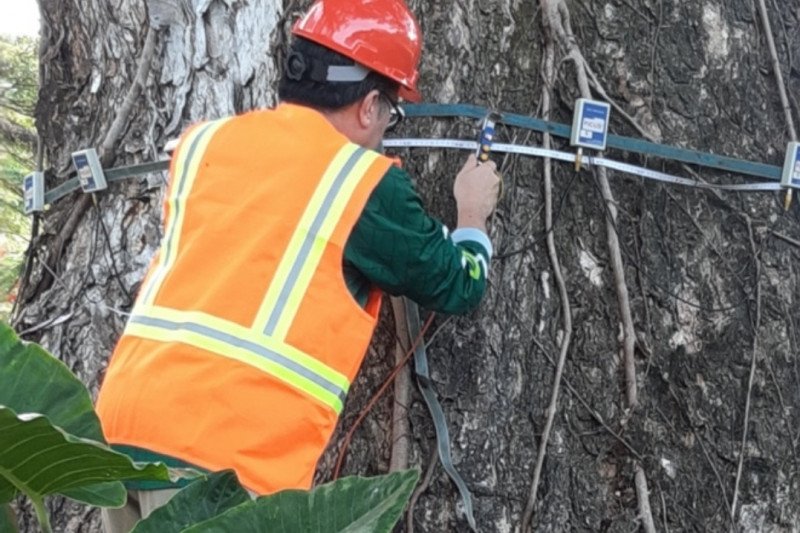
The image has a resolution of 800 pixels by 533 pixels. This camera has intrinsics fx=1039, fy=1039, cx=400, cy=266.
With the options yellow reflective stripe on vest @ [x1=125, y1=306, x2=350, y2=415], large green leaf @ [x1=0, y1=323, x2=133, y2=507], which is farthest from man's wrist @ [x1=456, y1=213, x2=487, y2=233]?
large green leaf @ [x1=0, y1=323, x2=133, y2=507]

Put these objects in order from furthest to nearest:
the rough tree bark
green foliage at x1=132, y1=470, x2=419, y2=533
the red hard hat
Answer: the rough tree bark, the red hard hat, green foliage at x1=132, y1=470, x2=419, y2=533

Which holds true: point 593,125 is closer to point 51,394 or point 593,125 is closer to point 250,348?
point 250,348

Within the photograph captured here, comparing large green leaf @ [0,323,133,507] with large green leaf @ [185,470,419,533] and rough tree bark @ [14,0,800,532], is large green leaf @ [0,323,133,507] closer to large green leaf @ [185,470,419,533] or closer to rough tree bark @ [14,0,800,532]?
large green leaf @ [185,470,419,533]

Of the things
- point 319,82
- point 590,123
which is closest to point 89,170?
point 319,82

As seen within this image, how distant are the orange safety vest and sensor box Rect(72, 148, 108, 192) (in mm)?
750

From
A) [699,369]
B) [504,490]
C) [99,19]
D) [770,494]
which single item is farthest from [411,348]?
[99,19]

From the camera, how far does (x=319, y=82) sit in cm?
221

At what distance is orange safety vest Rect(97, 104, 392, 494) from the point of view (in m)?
1.93

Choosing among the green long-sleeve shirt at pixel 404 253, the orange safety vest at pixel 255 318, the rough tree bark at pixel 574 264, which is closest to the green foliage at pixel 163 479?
the orange safety vest at pixel 255 318

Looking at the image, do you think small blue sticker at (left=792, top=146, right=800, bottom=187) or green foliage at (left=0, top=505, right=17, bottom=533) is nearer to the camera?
green foliage at (left=0, top=505, right=17, bottom=533)

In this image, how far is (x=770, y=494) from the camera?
2.69 m

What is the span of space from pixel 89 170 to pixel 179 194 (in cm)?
74

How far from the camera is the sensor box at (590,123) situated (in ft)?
8.30

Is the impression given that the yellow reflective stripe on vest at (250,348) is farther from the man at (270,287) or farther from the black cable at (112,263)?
the black cable at (112,263)
